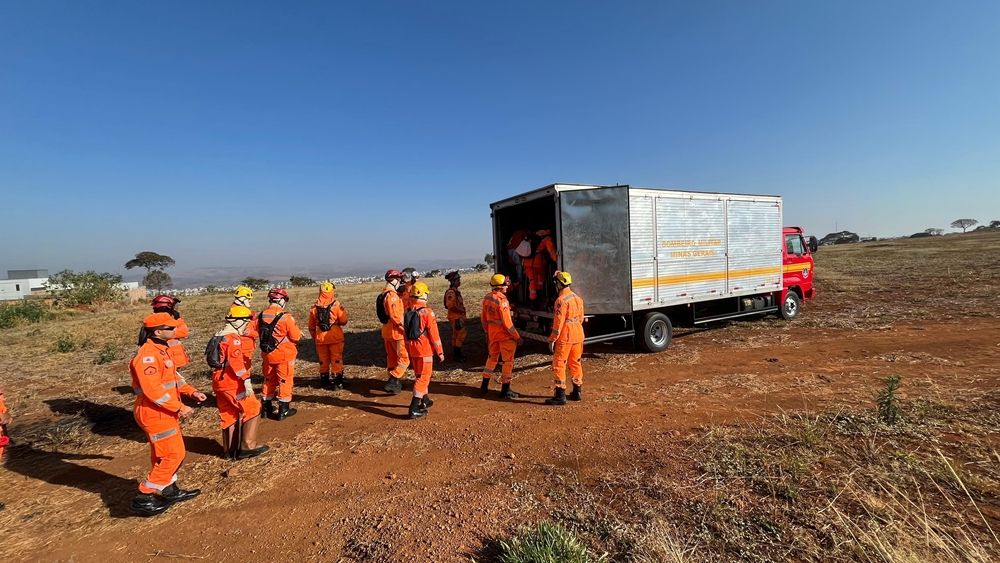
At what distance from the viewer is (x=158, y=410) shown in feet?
11.8

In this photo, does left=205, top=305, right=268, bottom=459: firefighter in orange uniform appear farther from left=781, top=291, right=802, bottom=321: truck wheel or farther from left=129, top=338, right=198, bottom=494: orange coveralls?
left=781, top=291, right=802, bottom=321: truck wheel

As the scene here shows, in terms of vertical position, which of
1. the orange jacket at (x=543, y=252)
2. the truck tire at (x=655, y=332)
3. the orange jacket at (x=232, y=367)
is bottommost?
the truck tire at (x=655, y=332)

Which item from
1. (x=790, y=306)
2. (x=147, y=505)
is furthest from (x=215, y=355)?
(x=790, y=306)

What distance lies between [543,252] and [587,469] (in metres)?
5.13

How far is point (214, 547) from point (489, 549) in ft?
6.98

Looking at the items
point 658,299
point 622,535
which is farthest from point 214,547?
point 658,299

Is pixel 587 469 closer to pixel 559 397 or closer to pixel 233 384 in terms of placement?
pixel 559 397

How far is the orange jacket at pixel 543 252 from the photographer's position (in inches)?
313

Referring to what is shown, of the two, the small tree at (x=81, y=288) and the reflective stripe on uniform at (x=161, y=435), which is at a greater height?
the small tree at (x=81, y=288)

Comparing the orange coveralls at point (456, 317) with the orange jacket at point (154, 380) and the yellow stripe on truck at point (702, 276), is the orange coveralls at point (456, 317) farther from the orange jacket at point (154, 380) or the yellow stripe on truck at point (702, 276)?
the orange jacket at point (154, 380)

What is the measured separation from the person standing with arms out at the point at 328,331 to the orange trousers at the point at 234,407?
219 centimetres

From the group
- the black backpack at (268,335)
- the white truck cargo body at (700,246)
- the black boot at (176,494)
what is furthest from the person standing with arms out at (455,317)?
the black boot at (176,494)

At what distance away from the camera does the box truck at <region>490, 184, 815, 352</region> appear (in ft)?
24.2

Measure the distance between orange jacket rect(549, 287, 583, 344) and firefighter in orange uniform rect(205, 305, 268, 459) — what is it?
3698mm
